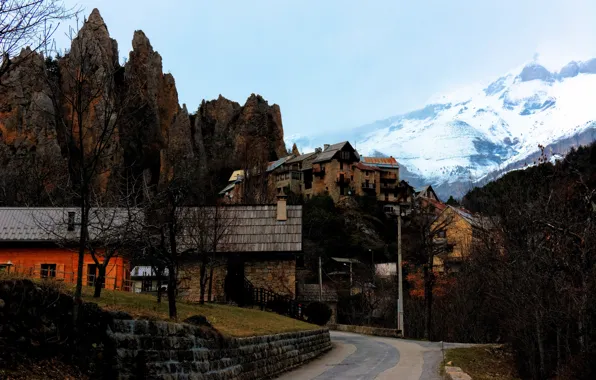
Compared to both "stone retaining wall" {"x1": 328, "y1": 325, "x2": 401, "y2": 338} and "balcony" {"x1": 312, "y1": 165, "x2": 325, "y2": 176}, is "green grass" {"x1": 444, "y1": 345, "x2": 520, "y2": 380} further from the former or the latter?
"balcony" {"x1": 312, "y1": 165, "x2": 325, "y2": 176}

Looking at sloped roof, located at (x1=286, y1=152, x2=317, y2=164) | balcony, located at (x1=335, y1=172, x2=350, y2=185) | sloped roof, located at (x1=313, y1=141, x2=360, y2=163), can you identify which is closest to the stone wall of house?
balcony, located at (x1=335, y1=172, x2=350, y2=185)

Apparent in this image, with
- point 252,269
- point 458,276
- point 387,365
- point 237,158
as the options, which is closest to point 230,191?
point 237,158

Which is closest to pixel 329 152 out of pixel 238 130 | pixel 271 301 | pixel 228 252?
pixel 238 130

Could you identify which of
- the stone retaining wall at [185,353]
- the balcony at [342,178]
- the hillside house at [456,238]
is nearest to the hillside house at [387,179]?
the balcony at [342,178]

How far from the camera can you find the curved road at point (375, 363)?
17.6 m

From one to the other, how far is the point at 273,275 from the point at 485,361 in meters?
16.3

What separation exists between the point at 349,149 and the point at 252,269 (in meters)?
79.3

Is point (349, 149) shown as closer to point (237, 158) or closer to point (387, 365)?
point (237, 158)

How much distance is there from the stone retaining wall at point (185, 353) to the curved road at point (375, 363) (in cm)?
135

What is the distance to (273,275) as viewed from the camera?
35625 millimetres

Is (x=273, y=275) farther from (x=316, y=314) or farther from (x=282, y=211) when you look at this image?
(x=282, y=211)

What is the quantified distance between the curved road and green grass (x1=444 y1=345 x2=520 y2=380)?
70 cm

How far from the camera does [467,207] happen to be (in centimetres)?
7325

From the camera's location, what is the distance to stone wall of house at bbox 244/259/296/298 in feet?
116
